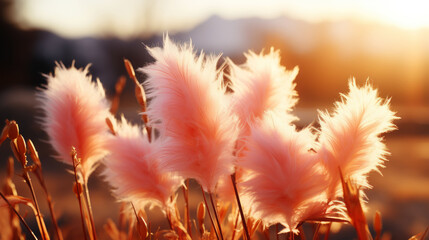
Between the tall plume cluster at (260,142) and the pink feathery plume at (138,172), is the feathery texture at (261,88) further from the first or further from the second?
the pink feathery plume at (138,172)

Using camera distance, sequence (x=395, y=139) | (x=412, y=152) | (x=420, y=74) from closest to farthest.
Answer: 1. (x=412, y=152)
2. (x=395, y=139)
3. (x=420, y=74)

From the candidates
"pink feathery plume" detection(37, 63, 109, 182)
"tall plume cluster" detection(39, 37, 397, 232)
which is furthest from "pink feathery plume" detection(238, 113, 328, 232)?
"pink feathery plume" detection(37, 63, 109, 182)

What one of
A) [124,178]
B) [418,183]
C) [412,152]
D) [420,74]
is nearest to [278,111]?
[124,178]

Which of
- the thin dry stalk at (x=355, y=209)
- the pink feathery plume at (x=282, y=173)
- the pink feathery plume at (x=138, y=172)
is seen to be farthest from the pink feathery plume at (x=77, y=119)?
the thin dry stalk at (x=355, y=209)

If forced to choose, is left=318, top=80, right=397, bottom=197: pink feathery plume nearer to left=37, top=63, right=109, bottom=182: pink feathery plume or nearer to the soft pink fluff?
the soft pink fluff

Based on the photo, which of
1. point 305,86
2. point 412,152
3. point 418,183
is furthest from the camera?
point 305,86

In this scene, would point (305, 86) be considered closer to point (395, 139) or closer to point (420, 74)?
point (420, 74)

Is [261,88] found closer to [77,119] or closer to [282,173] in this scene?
[282,173]

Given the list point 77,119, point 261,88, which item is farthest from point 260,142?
point 77,119
